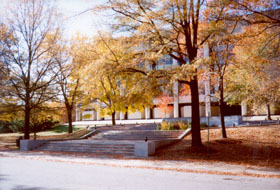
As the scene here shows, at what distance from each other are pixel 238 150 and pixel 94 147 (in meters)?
9.84

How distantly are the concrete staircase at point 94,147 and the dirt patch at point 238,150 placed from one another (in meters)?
2.33

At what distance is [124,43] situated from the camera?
15148 millimetres

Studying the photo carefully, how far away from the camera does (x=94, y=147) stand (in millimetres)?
17719

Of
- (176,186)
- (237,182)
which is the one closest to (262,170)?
(237,182)

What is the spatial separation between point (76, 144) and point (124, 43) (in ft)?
29.7

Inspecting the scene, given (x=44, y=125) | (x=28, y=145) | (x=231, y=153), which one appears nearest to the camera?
(x=231, y=153)

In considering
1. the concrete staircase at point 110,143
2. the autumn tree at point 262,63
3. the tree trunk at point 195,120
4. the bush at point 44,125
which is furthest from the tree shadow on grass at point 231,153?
the bush at point 44,125

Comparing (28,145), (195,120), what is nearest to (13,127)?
(28,145)

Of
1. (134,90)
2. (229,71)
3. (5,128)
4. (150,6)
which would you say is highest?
(150,6)

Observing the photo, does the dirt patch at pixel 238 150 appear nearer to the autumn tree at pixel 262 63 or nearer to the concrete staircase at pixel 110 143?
the concrete staircase at pixel 110 143

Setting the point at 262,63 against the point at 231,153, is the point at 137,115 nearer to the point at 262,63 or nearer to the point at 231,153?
the point at 231,153

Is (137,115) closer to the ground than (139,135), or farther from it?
farther from it

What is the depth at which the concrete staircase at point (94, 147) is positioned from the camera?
53.2 ft

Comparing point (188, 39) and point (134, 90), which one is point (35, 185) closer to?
point (134, 90)
